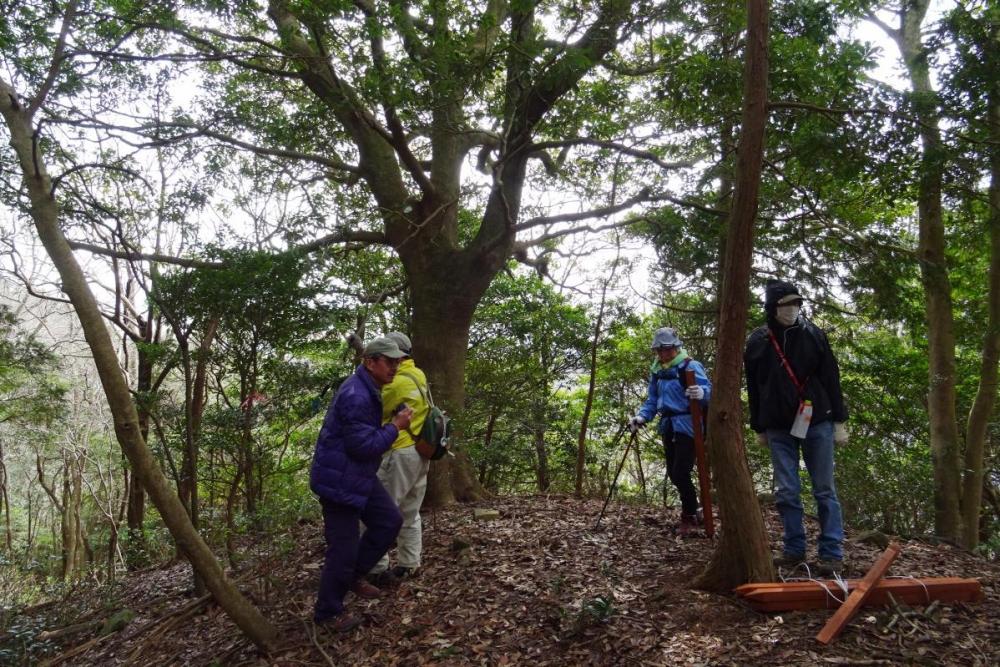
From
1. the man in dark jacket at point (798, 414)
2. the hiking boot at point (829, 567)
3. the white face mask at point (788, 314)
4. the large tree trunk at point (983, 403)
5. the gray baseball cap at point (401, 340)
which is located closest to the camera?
the hiking boot at point (829, 567)

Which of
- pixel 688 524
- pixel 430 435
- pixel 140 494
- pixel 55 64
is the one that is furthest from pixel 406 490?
pixel 140 494

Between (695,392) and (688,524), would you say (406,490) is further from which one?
(688,524)

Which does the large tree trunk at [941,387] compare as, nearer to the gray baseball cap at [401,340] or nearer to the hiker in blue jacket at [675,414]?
the hiker in blue jacket at [675,414]

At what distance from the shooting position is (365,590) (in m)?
4.86

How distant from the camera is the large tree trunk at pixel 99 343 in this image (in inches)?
154

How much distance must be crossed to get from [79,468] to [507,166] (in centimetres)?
1623

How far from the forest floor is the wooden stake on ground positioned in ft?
0.20

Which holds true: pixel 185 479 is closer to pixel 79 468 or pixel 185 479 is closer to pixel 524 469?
pixel 524 469

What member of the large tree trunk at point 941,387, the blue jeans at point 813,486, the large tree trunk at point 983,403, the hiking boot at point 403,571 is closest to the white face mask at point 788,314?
the blue jeans at point 813,486

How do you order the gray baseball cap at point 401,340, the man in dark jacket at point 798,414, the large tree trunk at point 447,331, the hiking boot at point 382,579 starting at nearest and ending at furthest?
the man in dark jacket at point 798,414 < the gray baseball cap at point 401,340 < the hiking boot at point 382,579 < the large tree trunk at point 447,331

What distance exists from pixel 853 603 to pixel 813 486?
96 centimetres

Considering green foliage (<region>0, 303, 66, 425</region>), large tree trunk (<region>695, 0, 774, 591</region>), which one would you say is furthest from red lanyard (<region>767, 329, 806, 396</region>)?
green foliage (<region>0, 303, 66, 425</region>)

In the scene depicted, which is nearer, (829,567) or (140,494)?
(829,567)

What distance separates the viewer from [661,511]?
6824 millimetres
